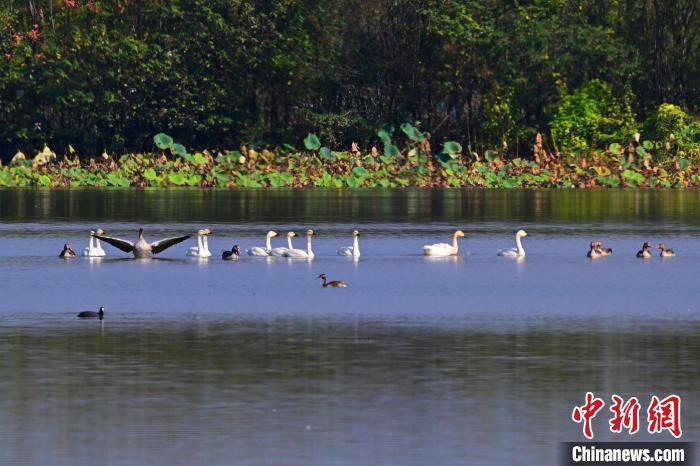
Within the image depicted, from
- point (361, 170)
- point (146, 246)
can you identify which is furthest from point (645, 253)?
point (361, 170)

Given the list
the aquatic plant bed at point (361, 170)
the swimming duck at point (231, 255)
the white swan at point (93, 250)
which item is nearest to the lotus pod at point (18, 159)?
the aquatic plant bed at point (361, 170)

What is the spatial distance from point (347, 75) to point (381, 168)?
5.34 meters

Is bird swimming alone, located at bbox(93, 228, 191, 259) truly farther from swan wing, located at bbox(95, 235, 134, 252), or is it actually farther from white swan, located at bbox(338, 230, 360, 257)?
white swan, located at bbox(338, 230, 360, 257)

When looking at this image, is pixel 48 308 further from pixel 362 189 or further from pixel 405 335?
pixel 362 189

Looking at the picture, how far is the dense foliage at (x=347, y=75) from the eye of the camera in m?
77.8

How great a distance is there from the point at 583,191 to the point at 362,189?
8.94 meters

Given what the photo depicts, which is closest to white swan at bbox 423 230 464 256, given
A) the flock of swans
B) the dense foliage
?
the flock of swans

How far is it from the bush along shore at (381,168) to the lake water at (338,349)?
2661 cm

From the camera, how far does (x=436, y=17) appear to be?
77000 millimetres

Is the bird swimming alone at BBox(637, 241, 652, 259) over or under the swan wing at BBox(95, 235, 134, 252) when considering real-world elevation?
under

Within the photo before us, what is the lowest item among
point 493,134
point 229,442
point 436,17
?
point 229,442

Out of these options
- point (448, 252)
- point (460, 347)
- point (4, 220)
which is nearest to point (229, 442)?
point (460, 347)

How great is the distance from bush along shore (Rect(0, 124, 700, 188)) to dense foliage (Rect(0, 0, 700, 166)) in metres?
1.40

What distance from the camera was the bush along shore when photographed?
74188 mm
